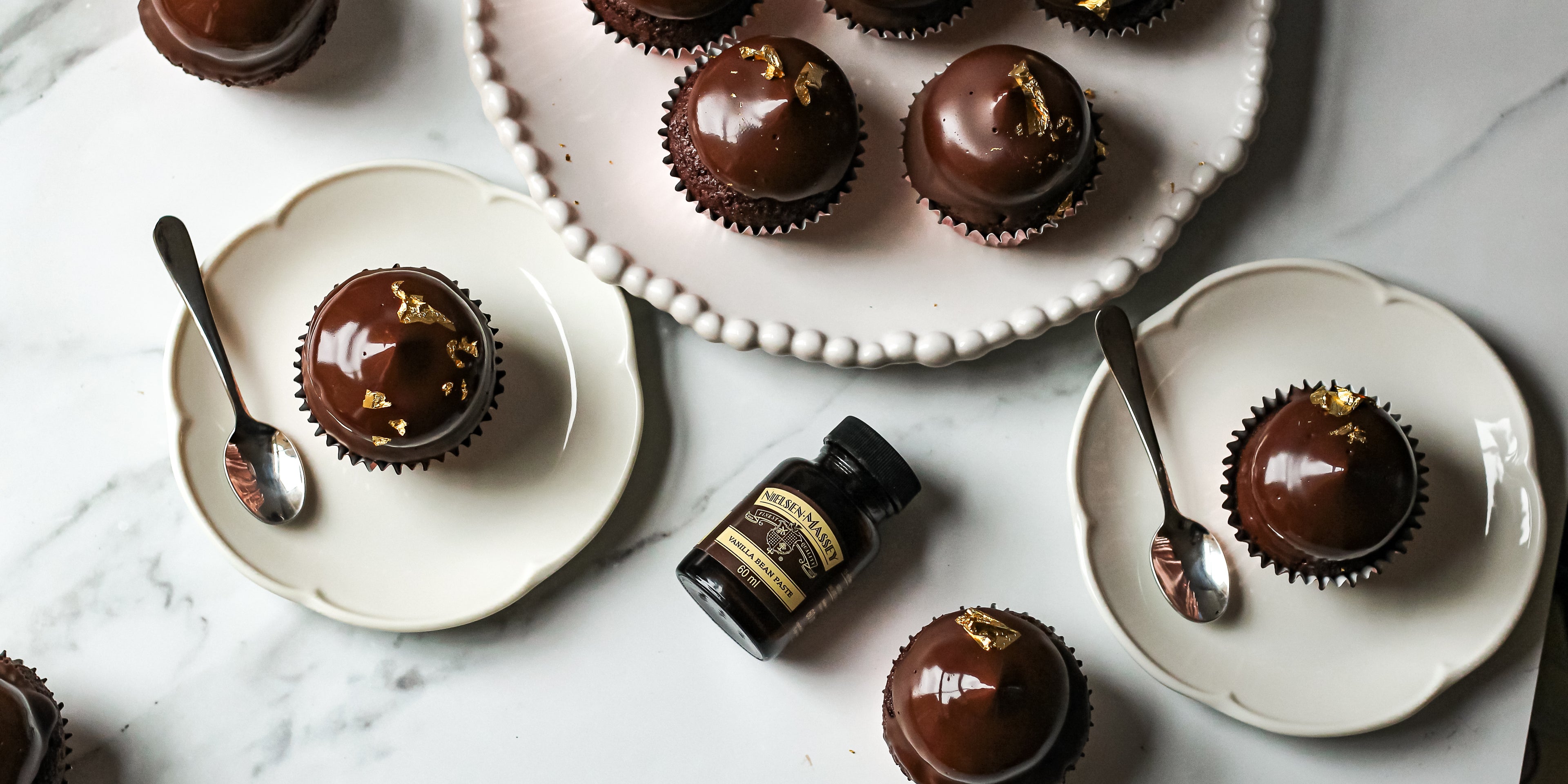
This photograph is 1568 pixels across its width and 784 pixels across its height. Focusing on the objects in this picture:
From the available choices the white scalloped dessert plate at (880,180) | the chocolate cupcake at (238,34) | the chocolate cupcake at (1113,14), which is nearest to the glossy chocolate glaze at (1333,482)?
the white scalloped dessert plate at (880,180)

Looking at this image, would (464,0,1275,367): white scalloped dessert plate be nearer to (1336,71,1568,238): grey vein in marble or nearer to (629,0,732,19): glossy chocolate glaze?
(629,0,732,19): glossy chocolate glaze

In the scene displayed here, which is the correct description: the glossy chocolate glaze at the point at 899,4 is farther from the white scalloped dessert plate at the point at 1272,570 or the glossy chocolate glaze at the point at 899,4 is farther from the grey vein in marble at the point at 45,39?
the grey vein in marble at the point at 45,39

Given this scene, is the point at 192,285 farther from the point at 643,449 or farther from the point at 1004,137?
the point at 1004,137

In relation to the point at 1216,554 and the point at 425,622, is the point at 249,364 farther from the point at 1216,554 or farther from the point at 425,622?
the point at 1216,554

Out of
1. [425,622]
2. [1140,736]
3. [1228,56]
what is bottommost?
[1140,736]

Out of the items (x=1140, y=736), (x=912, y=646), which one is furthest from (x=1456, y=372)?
(x=912, y=646)

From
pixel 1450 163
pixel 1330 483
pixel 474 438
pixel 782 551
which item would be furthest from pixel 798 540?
Result: pixel 1450 163
